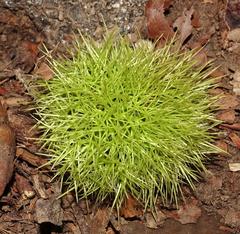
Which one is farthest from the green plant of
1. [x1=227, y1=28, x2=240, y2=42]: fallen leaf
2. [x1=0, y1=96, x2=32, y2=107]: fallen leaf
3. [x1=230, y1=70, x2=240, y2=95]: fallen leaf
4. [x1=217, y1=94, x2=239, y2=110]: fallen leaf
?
[x1=227, y1=28, x2=240, y2=42]: fallen leaf

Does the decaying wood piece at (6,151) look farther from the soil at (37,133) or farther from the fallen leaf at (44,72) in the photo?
the fallen leaf at (44,72)

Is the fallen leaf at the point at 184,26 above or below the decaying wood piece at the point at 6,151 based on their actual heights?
above

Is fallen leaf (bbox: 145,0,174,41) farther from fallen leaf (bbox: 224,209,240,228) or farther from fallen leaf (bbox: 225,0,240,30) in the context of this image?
fallen leaf (bbox: 224,209,240,228)

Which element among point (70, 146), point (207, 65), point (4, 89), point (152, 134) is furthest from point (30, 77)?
point (207, 65)

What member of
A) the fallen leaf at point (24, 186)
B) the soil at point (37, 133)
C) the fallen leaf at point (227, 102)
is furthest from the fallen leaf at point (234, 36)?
the fallen leaf at point (24, 186)

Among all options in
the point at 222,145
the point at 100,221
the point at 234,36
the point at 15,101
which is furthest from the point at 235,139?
the point at 15,101

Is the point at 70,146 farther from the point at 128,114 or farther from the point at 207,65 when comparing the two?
the point at 207,65

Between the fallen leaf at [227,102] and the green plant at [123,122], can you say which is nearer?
the green plant at [123,122]
